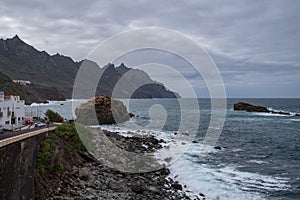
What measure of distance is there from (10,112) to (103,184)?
13.0 m

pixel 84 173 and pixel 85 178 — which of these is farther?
pixel 84 173

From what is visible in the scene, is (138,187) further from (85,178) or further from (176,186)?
(85,178)

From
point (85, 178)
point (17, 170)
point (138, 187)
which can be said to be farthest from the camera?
point (85, 178)

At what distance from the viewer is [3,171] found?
11789mm

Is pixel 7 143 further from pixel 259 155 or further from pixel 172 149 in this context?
pixel 259 155

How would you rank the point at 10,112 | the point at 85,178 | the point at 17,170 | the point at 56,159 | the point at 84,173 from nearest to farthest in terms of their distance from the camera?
the point at 17,170
the point at 56,159
the point at 85,178
the point at 84,173
the point at 10,112

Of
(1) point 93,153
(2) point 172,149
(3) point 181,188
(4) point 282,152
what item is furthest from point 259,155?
(1) point 93,153

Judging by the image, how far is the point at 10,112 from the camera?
86.9ft

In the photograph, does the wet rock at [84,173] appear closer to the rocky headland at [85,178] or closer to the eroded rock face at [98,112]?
the rocky headland at [85,178]

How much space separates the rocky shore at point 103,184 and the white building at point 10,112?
6391 mm

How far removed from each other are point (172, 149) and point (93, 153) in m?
12.0

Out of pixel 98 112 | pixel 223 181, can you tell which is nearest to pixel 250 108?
pixel 98 112

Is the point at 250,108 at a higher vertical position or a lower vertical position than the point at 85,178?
higher

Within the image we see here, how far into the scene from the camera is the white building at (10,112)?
82.9ft
